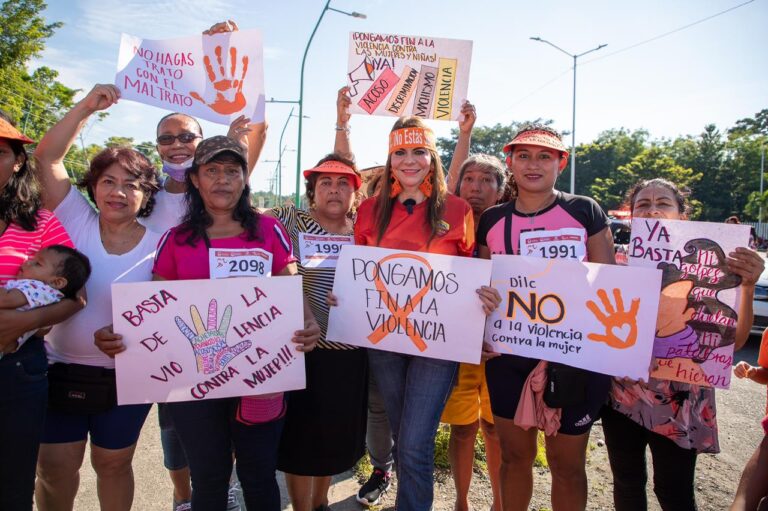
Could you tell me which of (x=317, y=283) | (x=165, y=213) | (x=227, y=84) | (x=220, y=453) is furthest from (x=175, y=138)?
(x=220, y=453)

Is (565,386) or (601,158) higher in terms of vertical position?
(601,158)

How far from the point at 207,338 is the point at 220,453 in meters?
0.64

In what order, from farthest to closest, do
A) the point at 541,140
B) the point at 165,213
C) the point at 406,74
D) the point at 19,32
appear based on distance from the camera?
the point at 19,32 → the point at 406,74 → the point at 165,213 → the point at 541,140

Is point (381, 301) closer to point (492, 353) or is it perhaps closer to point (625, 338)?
point (492, 353)

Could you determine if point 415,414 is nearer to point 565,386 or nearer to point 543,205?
point 565,386

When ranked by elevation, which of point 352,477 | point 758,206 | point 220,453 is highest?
point 758,206

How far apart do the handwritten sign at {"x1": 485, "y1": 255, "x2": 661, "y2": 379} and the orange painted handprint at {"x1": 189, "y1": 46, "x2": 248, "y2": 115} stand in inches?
100

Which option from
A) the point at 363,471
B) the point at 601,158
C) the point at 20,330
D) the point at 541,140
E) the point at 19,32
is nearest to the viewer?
the point at 20,330

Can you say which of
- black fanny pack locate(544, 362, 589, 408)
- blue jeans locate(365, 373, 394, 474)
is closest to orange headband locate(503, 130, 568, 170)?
black fanny pack locate(544, 362, 589, 408)

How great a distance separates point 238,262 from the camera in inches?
102

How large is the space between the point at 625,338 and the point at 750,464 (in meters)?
0.78

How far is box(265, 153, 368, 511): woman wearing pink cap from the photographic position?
289 cm

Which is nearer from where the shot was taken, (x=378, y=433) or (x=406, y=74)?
(x=378, y=433)

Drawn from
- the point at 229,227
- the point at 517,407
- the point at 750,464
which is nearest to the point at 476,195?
the point at 517,407
